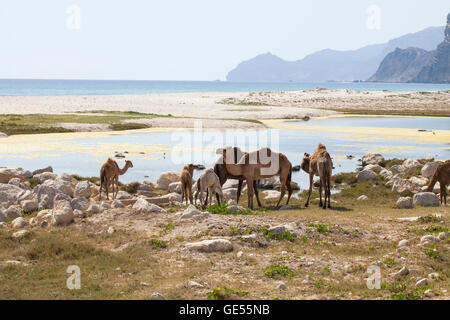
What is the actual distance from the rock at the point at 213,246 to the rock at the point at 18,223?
5.63m

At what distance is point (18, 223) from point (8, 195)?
3710mm

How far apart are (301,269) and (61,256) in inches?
214

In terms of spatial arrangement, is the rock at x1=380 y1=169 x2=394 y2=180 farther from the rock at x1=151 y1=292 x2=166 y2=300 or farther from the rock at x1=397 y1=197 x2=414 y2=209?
the rock at x1=151 y1=292 x2=166 y2=300

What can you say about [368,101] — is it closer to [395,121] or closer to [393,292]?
[395,121]

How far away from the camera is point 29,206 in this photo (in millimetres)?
16594

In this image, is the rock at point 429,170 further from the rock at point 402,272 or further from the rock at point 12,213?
the rock at point 12,213

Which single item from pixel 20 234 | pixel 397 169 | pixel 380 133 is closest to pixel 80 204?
pixel 20 234

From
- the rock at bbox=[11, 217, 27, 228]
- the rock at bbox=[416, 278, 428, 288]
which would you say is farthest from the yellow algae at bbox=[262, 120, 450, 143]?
the rock at bbox=[416, 278, 428, 288]

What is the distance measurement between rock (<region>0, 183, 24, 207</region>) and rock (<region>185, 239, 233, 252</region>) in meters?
8.66

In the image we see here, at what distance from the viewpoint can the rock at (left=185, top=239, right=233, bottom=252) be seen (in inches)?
469

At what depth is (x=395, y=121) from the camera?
204ft

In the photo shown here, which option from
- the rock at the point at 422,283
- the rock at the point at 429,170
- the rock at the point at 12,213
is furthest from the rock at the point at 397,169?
the rock at the point at 12,213
